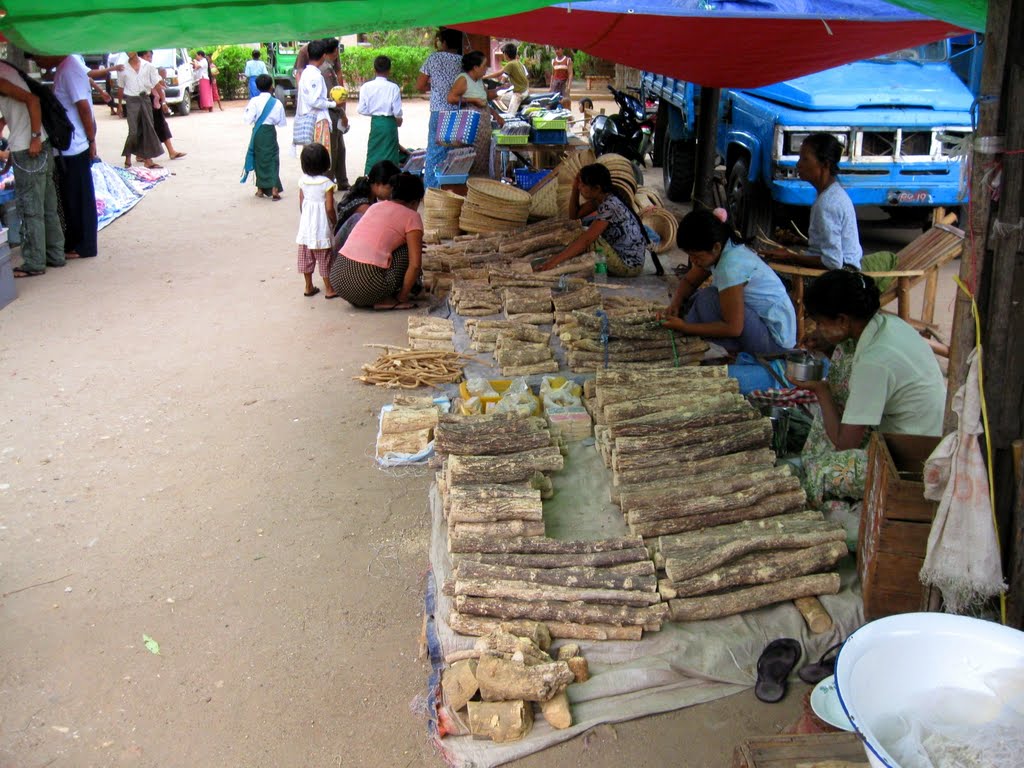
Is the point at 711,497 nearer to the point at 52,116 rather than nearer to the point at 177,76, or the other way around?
the point at 52,116

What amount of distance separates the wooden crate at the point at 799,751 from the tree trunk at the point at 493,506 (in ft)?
5.09

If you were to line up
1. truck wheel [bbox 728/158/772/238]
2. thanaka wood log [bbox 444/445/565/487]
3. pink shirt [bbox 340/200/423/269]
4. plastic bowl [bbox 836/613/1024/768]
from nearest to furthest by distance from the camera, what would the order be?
1. plastic bowl [bbox 836/613/1024/768]
2. thanaka wood log [bbox 444/445/565/487]
3. pink shirt [bbox 340/200/423/269]
4. truck wheel [bbox 728/158/772/238]

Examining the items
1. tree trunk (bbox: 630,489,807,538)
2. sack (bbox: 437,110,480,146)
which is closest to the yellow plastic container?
tree trunk (bbox: 630,489,807,538)

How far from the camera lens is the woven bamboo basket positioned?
31.4 ft

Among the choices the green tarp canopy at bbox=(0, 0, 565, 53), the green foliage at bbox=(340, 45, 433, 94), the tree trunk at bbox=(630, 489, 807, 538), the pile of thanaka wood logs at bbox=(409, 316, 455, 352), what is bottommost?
the tree trunk at bbox=(630, 489, 807, 538)

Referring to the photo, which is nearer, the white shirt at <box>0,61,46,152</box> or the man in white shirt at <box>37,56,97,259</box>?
the white shirt at <box>0,61,46,152</box>

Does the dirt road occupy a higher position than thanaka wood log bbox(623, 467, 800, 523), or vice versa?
thanaka wood log bbox(623, 467, 800, 523)

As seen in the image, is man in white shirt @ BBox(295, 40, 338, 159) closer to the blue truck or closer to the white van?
the blue truck

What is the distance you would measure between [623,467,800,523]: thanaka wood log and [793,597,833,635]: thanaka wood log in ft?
1.84

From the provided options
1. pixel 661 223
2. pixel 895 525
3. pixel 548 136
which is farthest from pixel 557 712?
pixel 548 136

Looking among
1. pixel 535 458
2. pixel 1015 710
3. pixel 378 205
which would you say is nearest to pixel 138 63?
pixel 378 205

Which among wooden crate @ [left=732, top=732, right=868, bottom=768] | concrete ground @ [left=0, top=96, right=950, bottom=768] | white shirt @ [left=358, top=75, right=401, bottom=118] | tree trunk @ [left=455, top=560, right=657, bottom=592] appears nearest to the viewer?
wooden crate @ [left=732, top=732, right=868, bottom=768]

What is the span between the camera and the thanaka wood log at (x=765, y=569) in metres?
3.69

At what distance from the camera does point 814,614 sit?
363 centimetres
